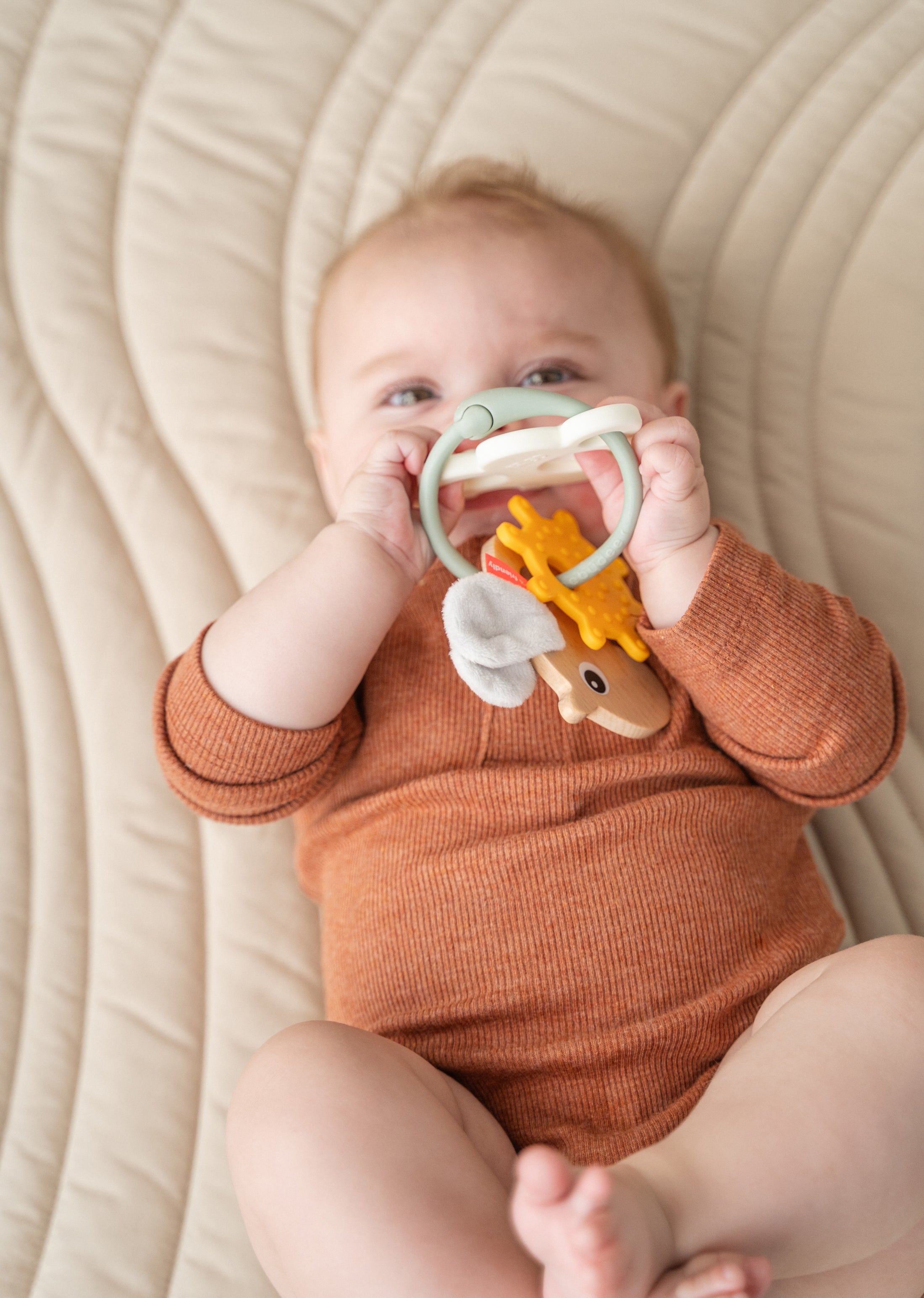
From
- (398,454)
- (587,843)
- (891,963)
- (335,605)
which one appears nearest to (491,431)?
(398,454)

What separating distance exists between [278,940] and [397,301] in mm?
637

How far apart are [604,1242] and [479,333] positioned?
73 cm

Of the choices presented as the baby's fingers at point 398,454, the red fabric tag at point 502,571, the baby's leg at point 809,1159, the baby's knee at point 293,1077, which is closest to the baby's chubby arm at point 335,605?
the baby's fingers at point 398,454

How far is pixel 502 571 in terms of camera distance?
78cm

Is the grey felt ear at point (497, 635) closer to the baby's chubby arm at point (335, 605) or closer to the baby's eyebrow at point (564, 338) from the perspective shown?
the baby's chubby arm at point (335, 605)

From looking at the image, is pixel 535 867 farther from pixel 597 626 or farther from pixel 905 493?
pixel 905 493

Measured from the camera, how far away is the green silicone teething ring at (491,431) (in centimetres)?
77

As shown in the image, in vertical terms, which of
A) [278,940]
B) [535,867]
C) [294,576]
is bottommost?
[278,940]

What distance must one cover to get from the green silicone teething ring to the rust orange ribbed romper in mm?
86

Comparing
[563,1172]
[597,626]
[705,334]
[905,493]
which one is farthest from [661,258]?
[563,1172]

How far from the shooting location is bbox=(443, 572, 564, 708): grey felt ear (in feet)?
2.37

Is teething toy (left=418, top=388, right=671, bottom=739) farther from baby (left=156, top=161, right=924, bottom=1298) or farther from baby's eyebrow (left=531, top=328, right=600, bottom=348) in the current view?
baby's eyebrow (left=531, top=328, right=600, bottom=348)

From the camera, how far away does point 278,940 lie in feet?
3.41

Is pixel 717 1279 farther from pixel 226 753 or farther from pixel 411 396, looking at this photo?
pixel 411 396
